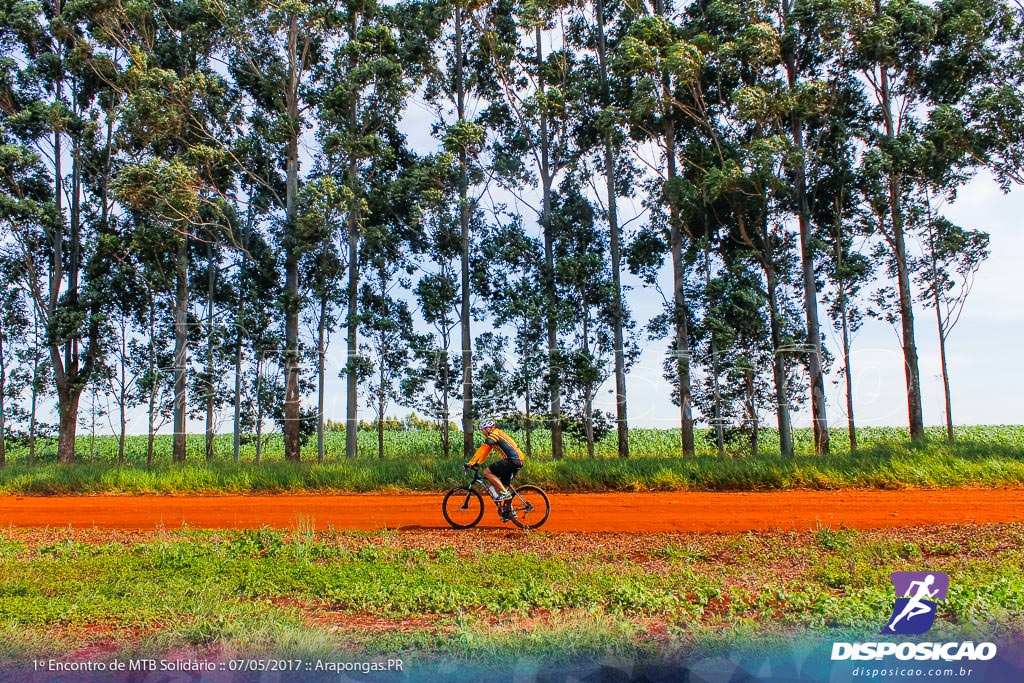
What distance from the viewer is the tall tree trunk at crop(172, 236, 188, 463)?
2873cm

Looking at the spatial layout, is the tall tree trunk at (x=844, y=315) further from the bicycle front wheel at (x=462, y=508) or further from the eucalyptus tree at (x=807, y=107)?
the bicycle front wheel at (x=462, y=508)

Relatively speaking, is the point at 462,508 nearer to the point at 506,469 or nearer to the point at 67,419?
the point at 506,469

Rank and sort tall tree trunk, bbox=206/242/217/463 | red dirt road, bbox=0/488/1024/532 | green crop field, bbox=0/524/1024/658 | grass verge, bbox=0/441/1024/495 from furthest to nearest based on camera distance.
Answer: tall tree trunk, bbox=206/242/217/463 < grass verge, bbox=0/441/1024/495 < red dirt road, bbox=0/488/1024/532 < green crop field, bbox=0/524/1024/658

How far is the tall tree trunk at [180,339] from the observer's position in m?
28.7

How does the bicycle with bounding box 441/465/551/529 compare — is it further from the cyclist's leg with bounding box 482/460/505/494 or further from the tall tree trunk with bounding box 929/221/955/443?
the tall tree trunk with bounding box 929/221/955/443

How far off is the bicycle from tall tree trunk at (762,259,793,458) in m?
16.5

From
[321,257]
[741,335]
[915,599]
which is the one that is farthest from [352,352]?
[915,599]

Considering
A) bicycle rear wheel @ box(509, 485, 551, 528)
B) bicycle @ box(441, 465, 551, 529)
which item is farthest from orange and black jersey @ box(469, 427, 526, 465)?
bicycle rear wheel @ box(509, 485, 551, 528)

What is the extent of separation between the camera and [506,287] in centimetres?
2855

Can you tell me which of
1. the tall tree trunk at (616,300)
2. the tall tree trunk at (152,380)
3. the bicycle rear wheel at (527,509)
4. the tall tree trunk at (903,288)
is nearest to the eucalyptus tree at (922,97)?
the tall tree trunk at (903,288)

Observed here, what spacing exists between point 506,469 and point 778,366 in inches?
691

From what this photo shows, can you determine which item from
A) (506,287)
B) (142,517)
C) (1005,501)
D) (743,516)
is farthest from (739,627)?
(506,287)

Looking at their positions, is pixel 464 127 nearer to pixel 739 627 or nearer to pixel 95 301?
pixel 95 301

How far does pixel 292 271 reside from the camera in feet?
93.4
